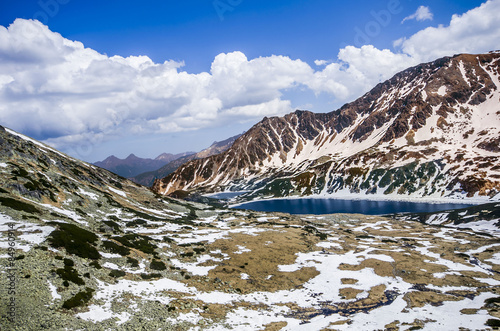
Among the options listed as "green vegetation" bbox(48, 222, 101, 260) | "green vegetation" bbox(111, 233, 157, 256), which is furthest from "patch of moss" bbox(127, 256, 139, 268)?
"green vegetation" bbox(111, 233, 157, 256)

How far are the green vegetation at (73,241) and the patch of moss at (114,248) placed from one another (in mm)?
1925

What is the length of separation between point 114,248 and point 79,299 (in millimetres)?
16158

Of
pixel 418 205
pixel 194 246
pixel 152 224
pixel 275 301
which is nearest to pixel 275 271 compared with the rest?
pixel 275 301

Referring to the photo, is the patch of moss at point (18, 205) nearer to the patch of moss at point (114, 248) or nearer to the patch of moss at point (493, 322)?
the patch of moss at point (114, 248)

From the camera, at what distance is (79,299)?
2759cm

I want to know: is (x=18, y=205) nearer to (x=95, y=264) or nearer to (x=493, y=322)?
(x=95, y=264)

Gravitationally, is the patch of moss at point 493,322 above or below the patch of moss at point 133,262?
below

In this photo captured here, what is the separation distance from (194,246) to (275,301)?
932 inches

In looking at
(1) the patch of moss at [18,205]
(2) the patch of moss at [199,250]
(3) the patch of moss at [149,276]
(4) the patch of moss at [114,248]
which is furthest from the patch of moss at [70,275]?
(2) the patch of moss at [199,250]

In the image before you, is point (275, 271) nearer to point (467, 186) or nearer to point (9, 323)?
point (9, 323)

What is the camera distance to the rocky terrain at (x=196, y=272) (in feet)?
92.8

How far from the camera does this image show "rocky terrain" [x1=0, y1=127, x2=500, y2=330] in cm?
2828

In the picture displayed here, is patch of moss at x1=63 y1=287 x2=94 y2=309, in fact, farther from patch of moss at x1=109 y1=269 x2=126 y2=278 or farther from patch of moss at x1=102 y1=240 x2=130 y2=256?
patch of moss at x1=102 y1=240 x2=130 y2=256

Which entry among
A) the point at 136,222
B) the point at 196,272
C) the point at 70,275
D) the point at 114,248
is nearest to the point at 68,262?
the point at 70,275
